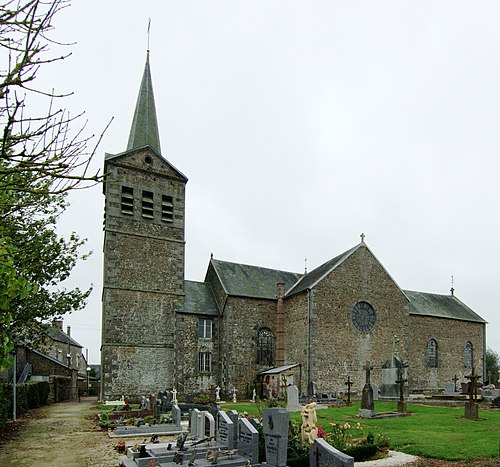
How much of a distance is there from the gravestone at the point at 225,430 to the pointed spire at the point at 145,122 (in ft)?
74.5

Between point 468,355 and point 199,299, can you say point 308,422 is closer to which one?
point 199,299

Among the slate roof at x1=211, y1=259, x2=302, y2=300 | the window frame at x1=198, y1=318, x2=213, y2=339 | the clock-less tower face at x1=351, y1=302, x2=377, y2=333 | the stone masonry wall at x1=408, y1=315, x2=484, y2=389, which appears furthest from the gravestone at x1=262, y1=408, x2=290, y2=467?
the stone masonry wall at x1=408, y1=315, x2=484, y2=389

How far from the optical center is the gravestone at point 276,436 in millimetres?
9445

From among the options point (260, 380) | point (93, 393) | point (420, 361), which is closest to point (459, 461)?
point (260, 380)

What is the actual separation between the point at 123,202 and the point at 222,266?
831cm

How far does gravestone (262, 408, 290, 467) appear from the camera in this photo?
31.0 feet

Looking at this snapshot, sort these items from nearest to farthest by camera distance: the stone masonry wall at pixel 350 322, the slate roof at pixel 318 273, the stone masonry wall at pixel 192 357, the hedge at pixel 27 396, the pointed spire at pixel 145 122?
1. the hedge at pixel 27 396
2. the stone masonry wall at pixel 192 357
3. the stone masonry wall at pixel 350 322
4. the slate roof at pixel 318 273
5. the pointed spire at pixel 145 122

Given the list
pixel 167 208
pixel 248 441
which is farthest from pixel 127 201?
pixel 248 441

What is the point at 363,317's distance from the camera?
102 feet

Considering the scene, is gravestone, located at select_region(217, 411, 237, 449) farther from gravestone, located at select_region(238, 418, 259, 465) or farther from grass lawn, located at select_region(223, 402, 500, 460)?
grass lawn, located at select_region(223, 402, 500, 460)

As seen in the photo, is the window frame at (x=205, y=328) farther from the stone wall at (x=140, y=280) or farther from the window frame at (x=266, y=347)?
the window frame at (x=266, y=347)

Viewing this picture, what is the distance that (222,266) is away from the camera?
33250 millimetres

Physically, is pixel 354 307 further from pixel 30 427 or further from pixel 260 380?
pixel 30 427

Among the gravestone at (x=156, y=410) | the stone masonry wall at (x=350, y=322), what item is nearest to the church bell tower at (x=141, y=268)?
the stone masonry wall at (x=350, y=322)
